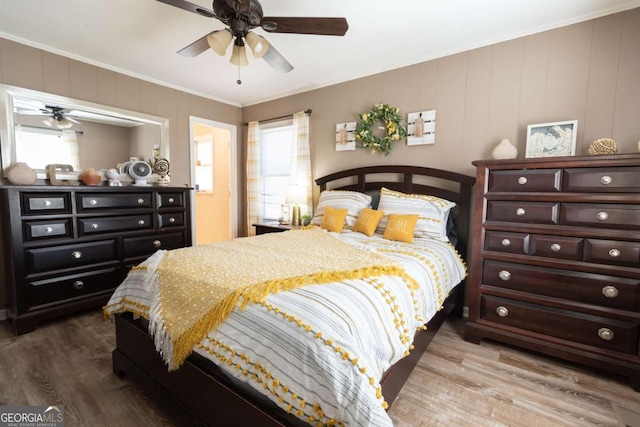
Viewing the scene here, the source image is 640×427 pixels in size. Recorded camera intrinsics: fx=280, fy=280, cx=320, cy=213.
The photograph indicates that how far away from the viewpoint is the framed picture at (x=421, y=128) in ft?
9.14

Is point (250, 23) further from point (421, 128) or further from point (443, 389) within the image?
point (443, 389)

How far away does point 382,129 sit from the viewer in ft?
10.1

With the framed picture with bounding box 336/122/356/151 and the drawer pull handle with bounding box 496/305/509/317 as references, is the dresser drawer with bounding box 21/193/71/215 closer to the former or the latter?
the framed picture with bounding box 336/122/356/151

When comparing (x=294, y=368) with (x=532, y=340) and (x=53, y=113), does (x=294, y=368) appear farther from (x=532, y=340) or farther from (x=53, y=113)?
(x=53, y=113)

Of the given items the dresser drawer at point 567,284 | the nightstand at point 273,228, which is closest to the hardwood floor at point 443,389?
the dresser drawer at point 567,284

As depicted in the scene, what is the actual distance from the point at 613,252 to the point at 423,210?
3.91 feet

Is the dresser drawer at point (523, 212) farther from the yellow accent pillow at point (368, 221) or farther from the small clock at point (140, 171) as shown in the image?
the small clock at point (140, 171)

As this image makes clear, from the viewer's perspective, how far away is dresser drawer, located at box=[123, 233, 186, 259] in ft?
9.49

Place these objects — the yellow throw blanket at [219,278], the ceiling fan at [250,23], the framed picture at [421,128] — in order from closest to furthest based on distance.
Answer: the yellow throw blanket at [219,278] < the ceiling fan at [250,23] < the framed picture at [421,128]

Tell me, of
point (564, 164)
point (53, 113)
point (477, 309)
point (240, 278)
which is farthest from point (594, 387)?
point (53, 113)

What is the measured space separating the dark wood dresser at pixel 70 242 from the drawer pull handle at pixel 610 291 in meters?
3.83

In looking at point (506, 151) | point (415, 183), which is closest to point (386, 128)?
point (415, 183)

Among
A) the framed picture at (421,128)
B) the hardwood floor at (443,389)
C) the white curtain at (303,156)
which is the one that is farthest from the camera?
the white curtain at (303,156)

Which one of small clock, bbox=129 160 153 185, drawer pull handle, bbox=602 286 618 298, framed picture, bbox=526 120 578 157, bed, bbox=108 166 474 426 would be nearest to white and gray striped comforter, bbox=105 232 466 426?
bed, bbox=108 166 474 426
